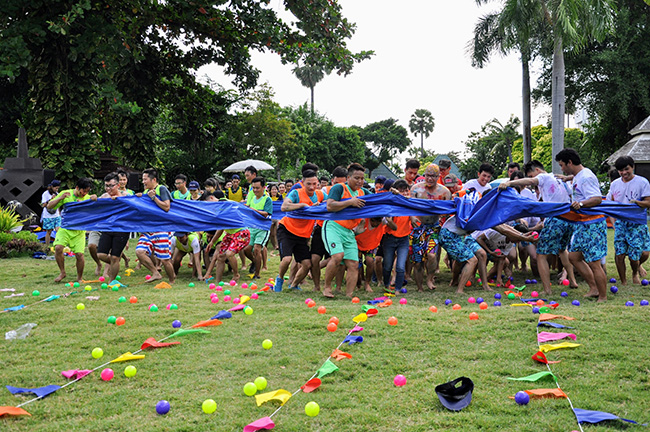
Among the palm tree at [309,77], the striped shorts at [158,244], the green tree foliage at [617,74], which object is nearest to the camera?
the striped shorts at [158,244]

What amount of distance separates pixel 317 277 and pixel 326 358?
351cm

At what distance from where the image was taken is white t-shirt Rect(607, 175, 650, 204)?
24.1 feet

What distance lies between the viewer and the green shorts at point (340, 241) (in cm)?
731

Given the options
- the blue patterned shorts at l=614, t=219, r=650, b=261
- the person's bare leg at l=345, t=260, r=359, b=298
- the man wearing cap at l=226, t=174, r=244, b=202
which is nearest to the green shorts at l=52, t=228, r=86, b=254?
the man wearing cap at l=226, t=174, r=244, b=202

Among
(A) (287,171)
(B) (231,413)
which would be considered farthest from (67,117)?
(A) (287,171)

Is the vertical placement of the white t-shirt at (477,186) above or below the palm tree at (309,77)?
below

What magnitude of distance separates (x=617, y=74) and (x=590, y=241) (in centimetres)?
2316

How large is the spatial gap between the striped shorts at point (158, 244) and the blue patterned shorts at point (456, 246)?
14.9 feet

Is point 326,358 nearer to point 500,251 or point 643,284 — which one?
point 500,251

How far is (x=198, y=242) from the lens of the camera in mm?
9391

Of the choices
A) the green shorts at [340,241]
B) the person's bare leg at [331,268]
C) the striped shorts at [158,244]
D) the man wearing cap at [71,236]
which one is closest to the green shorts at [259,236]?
the striped shorts at [158,244]

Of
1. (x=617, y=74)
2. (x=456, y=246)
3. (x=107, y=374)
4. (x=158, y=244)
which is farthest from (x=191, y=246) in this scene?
(x=617, y=74)

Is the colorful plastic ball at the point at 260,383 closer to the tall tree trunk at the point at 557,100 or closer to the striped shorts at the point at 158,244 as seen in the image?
the striped shorts at the point at 158,244

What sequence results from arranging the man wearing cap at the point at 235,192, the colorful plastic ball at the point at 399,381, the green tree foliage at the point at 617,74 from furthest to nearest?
the green tree foliage at the point at 617,74, the man wearing cap at the point at 235,192, the colorful plastic ball at the point at 399,381
